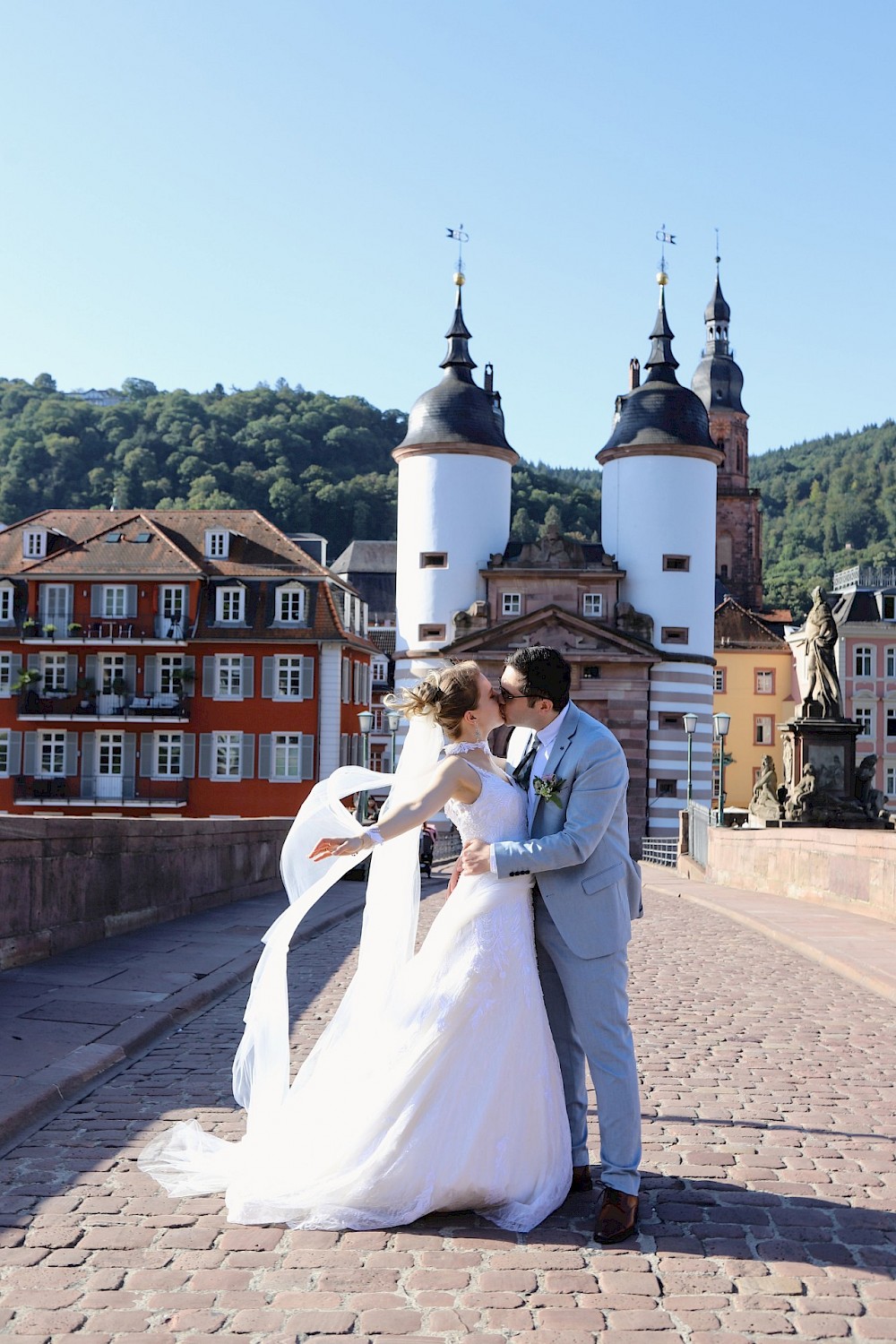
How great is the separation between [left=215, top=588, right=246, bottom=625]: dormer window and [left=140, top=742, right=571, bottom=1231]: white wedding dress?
4761 centimetres

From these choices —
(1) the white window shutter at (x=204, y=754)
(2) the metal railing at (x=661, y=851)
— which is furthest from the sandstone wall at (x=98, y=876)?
(1) the white window shutter at (x=204, y=754)

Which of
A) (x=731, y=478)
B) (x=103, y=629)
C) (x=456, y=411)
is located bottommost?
(x=103, y=629)

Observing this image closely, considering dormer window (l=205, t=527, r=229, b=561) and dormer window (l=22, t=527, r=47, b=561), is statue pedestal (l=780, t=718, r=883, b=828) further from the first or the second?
dormer window (l=22, t=527, r=47, b=561)

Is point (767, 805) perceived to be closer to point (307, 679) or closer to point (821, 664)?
point (821, 664)

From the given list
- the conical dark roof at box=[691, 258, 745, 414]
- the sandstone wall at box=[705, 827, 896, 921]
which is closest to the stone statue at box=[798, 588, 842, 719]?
the sandstone wall at box=[705, 827, 896, 921]

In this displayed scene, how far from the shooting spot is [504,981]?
524cm

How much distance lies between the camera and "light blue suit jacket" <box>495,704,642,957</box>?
5102mm

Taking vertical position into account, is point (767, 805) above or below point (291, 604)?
below

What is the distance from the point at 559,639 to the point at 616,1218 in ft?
155

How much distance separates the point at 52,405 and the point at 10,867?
4090 inches

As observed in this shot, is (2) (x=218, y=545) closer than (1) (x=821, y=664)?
No

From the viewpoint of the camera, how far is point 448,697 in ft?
17.5

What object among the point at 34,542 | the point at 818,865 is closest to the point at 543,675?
the point at 818,865

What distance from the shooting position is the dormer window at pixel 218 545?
54.0m
